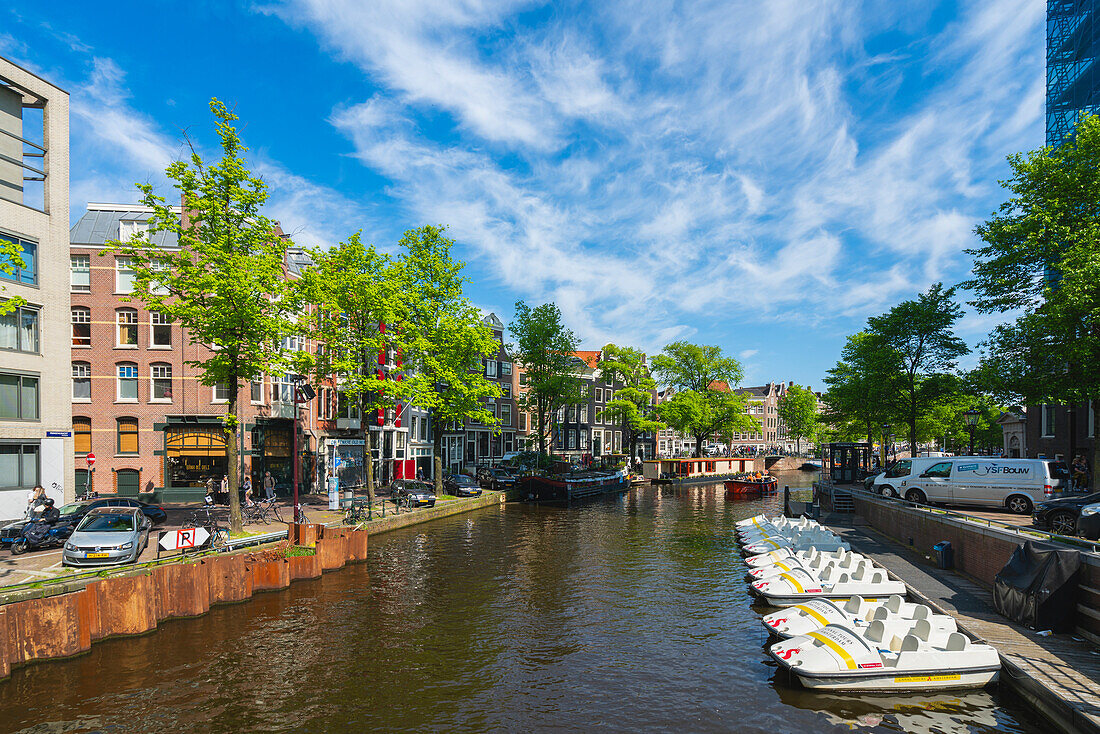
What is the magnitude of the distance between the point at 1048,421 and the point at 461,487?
136 feet

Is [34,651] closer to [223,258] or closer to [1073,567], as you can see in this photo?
[223,258]

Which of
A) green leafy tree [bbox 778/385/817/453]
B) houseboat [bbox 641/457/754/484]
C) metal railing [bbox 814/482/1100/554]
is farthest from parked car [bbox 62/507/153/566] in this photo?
green leafy tree [bbox 778/385/817/453]

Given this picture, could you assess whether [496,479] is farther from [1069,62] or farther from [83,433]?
[1069,62]

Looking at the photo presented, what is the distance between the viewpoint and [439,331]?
3731 centimetres

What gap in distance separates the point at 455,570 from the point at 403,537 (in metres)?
7.28

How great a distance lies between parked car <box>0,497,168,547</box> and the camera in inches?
796

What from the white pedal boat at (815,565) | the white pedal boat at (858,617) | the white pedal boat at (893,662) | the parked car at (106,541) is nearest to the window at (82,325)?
the parked car at (106,541)

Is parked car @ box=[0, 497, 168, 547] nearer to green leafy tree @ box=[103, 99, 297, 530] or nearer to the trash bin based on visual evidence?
green leafy tree @ box=[103, 99, 297, 530]

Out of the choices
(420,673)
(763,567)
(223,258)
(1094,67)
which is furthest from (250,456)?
(1094,67)

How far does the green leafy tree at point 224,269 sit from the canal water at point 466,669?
352 inches

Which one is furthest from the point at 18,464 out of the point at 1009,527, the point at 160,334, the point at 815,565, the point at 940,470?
the point at 940,470

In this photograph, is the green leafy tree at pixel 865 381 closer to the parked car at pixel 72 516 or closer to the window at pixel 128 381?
the parked car at pixel 72 516

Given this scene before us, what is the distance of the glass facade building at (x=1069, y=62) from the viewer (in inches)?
1634

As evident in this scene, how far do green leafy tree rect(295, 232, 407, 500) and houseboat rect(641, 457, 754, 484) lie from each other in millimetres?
44570
